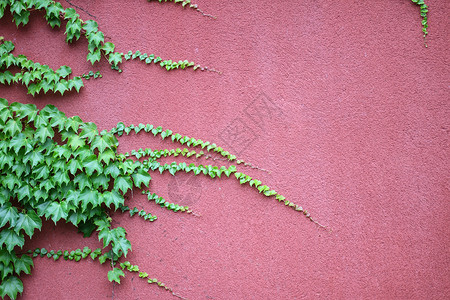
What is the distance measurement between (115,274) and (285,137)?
5.56ft

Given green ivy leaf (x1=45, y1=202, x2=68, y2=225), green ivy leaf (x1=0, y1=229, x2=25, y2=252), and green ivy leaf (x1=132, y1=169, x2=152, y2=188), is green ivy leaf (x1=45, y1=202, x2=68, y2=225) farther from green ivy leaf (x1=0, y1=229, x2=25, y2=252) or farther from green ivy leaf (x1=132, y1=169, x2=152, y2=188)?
green ivy leaf (x1=132, y1=169, x2=152, y2=188)

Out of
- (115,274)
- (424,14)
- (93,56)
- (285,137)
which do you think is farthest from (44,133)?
(424,14)

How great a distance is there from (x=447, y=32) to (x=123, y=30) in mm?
2501

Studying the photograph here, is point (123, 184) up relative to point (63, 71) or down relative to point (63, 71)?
down

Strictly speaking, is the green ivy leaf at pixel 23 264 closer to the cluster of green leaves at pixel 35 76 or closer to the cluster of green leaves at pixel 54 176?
the cluster of green leaves at pixel 54 176

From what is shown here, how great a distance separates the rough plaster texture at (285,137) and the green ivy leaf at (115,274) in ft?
0.41

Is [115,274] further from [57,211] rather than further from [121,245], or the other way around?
[57,211]

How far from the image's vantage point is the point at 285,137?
105 inches

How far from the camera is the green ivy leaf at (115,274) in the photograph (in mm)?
2600

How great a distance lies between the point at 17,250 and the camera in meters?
2.79

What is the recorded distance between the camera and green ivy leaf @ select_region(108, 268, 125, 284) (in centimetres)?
260

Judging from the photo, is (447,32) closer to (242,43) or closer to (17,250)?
(242,43)

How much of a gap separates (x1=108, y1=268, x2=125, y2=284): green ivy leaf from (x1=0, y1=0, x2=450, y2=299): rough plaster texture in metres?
0.13

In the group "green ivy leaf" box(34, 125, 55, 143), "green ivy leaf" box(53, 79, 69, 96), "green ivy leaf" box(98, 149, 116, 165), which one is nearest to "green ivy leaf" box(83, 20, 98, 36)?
"green ivy leaf" box(53, 79, 69, 96)
